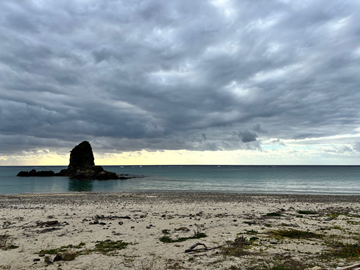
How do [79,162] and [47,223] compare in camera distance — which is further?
[79,162]

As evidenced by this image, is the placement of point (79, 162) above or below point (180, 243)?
above

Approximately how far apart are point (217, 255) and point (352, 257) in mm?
5105

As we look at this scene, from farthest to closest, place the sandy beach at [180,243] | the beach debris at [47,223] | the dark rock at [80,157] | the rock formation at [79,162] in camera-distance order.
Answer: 1. the dark rock at [80,157]
2. the rock formation at [79,162]
3. the beach debris at [47,223]
4. the sandy beach at [180,243]

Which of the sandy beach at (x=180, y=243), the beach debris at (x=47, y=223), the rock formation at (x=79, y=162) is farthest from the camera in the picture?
the rock formation at (x=79, y=162)

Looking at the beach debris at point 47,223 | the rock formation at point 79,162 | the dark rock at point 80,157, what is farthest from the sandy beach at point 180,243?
the dark rock at point 80,157

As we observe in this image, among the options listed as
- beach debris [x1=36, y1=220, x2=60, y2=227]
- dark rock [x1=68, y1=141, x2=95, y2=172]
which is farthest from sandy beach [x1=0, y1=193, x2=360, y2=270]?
dark rock [x1=68, y1=141, x2=95, y2=172]

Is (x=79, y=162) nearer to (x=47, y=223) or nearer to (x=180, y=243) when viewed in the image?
(x=47, y=223)

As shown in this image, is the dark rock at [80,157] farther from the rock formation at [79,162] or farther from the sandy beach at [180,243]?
the sandy beach at [180,243]

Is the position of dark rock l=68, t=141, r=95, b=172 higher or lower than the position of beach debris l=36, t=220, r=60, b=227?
higher

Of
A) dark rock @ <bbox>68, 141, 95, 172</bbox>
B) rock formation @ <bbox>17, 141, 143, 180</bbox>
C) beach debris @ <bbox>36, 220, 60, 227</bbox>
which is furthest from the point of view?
dark rock @ <bbox>68, 141, 95, 172</bbox>

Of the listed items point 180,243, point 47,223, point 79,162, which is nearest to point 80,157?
point 79,162

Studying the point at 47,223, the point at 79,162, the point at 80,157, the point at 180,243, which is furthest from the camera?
the point at 80,157

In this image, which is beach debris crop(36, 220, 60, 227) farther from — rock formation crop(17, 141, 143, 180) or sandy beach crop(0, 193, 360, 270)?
rock formation crop(17, 141, 143, 180)

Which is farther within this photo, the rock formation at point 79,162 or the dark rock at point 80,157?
the dark rock at point 80,157
